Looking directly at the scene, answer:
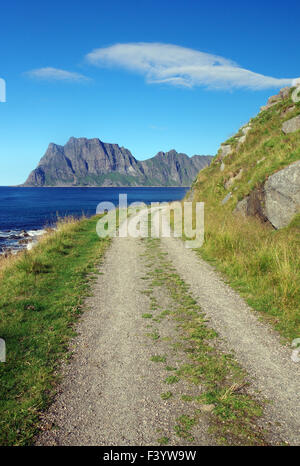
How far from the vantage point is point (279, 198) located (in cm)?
1535

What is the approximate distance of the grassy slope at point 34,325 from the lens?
4.58m

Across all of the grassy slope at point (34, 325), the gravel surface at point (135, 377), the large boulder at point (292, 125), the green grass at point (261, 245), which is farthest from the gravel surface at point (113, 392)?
the large boulder at point (292, 125)

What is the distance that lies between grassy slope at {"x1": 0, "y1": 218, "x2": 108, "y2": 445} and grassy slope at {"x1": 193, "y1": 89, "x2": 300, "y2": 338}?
5.40 m

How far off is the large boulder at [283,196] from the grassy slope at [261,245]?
2.13 feet

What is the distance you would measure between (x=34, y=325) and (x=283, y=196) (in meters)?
13.3

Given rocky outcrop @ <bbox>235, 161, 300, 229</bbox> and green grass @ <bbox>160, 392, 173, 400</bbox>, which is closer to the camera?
green grass @ <bbox>160, 392, 173, 400</bbox>

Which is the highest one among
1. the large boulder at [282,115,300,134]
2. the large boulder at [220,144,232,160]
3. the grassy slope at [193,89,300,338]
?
the large boulder at [220,144,232,160]

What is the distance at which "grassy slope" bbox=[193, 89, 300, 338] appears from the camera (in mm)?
8211

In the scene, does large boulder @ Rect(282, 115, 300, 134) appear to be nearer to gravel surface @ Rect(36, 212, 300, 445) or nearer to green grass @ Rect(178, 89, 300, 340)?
green grass @ Rect(178, 89, 300, 340)

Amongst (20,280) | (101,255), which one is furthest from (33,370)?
(101,255)

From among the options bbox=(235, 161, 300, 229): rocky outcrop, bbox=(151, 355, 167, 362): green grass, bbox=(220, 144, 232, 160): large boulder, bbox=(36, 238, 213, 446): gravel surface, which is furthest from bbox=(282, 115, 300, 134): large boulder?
bbox=(151, 355, 167, 362): green grass

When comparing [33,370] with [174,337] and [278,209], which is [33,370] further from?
[278,209]

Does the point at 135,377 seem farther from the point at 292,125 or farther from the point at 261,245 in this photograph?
the point at 292,125
